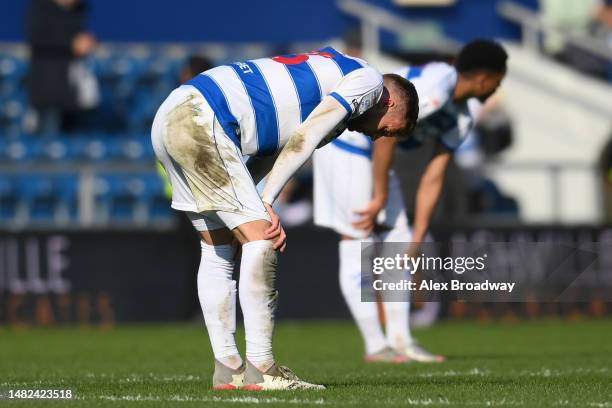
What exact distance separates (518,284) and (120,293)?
26.2 feet

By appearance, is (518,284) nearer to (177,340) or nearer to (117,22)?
(177,340)

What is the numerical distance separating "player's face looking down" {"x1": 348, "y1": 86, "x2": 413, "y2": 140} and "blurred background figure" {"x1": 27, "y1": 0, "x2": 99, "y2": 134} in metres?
10.7

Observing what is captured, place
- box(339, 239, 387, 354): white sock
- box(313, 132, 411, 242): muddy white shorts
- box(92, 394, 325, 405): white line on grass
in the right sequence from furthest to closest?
box(313, 132, 411, 242): muddy white shorts < box(339, 239, 387, 354): white sock < box(92, 394, 325, 405): white line on grass

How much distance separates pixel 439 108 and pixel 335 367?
1719 millimetres

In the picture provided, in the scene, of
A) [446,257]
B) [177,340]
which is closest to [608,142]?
[177,340]

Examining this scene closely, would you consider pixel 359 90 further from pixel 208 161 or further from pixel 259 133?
pixel 208 161

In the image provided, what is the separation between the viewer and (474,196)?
47.9 ft

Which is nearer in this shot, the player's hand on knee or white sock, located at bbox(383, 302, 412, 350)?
the player's hand on knee

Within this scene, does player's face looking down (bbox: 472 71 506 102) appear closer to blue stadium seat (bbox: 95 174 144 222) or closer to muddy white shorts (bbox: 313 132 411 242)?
muddy white shorts (bbox: 313 132 411 242)

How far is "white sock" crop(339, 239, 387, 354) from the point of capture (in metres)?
8.65

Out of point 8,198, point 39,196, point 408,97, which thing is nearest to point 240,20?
point 8,198

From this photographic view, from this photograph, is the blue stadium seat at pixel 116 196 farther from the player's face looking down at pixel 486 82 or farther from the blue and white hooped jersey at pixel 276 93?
the blue and white hooped jersey at pixel 276 93

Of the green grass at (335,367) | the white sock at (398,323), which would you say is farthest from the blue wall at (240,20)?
the white sock at (398,323)

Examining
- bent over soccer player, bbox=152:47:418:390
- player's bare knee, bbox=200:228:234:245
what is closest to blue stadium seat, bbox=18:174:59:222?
player's bare knee, bbox=200:228:234:245
